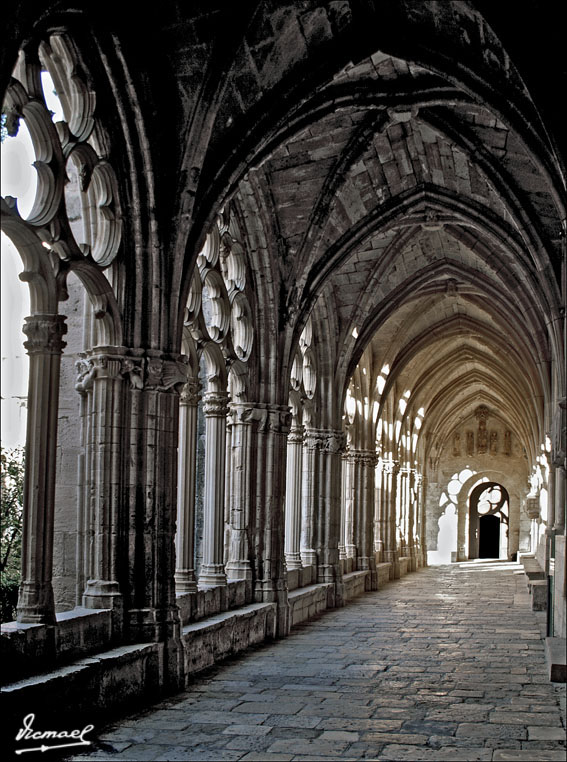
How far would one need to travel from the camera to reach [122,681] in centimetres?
668

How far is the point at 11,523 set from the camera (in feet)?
28.4

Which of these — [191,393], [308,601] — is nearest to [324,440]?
[308,601]

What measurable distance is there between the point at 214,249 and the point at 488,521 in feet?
92.6

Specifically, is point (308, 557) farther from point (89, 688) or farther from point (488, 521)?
point (488, 521)

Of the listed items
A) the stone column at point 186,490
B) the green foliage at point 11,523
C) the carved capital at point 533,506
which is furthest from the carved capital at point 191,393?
the carved capital at point 533,506

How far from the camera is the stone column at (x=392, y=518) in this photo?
20.8 metres

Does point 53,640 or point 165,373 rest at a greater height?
point 165,373

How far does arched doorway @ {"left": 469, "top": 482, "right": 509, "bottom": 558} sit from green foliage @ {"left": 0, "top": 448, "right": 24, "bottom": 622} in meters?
26.4

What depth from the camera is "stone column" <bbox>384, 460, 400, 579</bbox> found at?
68.4 ft

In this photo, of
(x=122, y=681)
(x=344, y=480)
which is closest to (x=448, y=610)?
(x=344, y=480)

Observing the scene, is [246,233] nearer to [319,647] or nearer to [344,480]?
[319,647]

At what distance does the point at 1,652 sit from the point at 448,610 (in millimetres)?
9891

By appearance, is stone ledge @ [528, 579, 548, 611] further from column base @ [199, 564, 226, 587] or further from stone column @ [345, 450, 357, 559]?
stone column @ [345, 450, 357, 559]

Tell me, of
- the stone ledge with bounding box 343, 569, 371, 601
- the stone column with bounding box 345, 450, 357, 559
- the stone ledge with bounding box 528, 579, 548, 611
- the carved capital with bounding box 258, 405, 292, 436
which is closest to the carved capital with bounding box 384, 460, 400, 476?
the stone column with bounding box 345, 450, 357, 559
